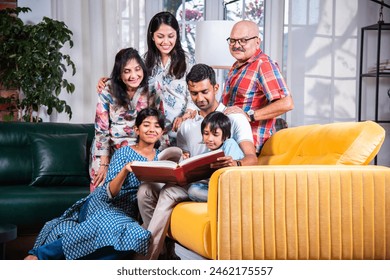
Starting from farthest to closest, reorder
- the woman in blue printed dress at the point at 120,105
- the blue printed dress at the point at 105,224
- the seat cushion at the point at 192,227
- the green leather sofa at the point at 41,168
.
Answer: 1. the green leather sofa at the point at 41,168
2. the woman in blue printed dress at the point at 120,105
3. the blue printed dress at the point at 105,224
4. the seat cushion at the point at 192,227

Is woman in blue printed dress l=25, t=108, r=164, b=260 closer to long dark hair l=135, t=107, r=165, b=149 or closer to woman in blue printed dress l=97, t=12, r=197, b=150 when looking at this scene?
long dark hair l=135, t=107, r=165, b=149

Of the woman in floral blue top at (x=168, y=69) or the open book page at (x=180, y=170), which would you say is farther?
the woman in floral blue top at (x=168, y=69)

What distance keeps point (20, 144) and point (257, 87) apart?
1953mm

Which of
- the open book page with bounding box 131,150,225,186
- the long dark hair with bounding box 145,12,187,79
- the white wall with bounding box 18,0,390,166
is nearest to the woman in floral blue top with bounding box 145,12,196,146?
the long dark hair with bounding box 145,12,187,79

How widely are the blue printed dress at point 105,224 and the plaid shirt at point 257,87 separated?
1.61 feet

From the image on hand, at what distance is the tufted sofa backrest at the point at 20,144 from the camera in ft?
14.4

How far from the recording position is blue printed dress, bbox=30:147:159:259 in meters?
2.86

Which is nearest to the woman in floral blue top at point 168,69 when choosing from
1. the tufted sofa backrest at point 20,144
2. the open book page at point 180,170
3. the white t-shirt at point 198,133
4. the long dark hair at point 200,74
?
the white t-shirt at point 198,133

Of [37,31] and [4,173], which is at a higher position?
[37,31]

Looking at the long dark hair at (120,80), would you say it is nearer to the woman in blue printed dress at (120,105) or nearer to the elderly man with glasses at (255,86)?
the woman in blue printed dress at (120,105)

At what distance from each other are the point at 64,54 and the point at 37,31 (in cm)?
41
